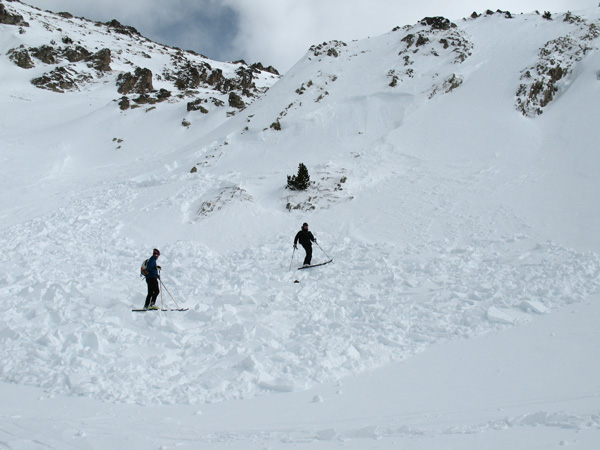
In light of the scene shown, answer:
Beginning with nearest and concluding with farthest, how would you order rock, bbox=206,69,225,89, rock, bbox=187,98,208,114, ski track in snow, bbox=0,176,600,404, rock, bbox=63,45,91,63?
ski track in snow, bbox=0,176,600,404 < rock, bbox=187,98,208,114 < rock, bbox=63,45,91,63 < rock, bbox=206,69,225,89

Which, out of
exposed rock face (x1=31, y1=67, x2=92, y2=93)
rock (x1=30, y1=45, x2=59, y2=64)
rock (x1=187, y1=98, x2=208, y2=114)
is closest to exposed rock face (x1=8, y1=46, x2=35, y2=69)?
rock (x1=30, y1=45, x2=59, y2=64)

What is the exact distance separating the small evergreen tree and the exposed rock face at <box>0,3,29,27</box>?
75519mm

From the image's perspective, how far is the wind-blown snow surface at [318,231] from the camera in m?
6.94

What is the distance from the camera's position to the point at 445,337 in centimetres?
715

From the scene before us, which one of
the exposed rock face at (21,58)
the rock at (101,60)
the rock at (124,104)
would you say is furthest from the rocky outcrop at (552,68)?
the exposed rock face at (21,58)

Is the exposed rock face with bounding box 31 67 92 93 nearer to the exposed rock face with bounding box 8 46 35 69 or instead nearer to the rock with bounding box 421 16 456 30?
the exposed rock face with bounding box 8 46 35 69

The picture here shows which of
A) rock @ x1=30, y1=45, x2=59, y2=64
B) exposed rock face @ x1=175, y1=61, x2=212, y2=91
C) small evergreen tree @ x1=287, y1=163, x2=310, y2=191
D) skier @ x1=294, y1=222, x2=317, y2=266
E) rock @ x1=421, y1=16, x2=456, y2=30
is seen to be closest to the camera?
skier @ x1=294, y1=222, x2=317, y2=266

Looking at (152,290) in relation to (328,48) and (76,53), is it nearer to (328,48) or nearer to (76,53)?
(328,48)

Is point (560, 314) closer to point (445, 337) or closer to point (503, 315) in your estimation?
point (503, 315)

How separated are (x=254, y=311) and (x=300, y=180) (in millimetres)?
10018

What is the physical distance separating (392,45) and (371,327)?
32792 mm

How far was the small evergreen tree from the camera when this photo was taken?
1808 centimetres

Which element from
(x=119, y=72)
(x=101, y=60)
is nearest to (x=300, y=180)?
(x=119, y=72)

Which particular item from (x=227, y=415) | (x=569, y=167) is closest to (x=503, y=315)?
(x=227, y=415)
